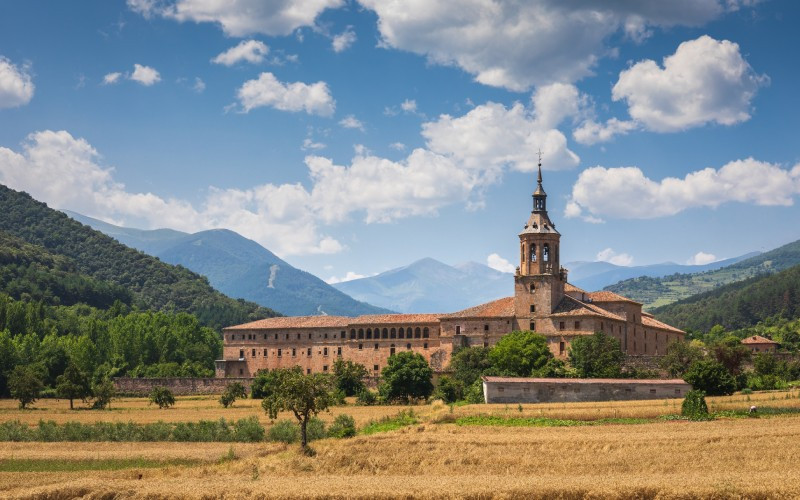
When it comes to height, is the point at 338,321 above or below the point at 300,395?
above

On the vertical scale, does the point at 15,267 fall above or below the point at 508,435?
above

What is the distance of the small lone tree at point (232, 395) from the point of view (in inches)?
3543

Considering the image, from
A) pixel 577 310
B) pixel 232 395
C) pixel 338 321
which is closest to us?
pixel 232 395

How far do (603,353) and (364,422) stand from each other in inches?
1397

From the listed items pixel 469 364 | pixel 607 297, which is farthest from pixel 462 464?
pixel 607 297

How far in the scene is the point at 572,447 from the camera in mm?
42156

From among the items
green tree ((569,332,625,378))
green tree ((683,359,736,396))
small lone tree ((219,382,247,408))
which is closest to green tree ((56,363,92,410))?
small lone tree ((219,382,247,408))

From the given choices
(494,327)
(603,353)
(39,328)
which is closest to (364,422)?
(603,353)

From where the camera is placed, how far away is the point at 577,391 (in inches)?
2783

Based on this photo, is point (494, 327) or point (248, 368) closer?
point (494, 327)

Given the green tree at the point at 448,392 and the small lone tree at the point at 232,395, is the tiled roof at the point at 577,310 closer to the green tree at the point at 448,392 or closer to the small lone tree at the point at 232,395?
the green tree at the point at 448,392

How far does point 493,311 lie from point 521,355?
17.1 meters

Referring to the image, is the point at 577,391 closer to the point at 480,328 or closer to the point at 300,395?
the point at 300,395

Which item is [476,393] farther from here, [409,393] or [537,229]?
[537,229]
